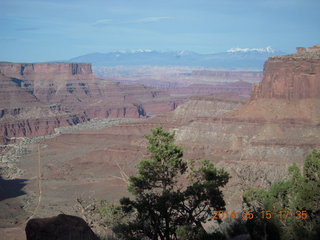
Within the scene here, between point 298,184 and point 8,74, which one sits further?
point 8,74

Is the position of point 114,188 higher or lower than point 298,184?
lower

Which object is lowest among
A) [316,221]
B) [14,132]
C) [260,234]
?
[14,132]

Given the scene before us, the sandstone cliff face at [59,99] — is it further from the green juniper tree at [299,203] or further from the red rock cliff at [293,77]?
the green juniper tree at [299,203]

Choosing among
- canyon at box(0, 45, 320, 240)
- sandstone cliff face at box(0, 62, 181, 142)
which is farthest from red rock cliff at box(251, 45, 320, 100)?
sandstone cliff face at box(0, 62, 181, 142)

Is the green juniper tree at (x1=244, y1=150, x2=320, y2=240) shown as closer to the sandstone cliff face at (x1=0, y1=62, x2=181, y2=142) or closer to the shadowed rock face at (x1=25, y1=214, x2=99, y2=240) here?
the shadowed rock face at (x1=25, y1=214, x2=99, y2=240)

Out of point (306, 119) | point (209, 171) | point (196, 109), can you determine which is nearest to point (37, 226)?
point (209, 171)

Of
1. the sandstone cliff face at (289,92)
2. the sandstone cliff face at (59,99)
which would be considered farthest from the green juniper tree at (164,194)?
the sandstone cliff face at (59,99)

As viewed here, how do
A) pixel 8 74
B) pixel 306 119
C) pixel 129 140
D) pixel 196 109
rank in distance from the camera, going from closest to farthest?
Answer: pixel 306 119
pixel 129 140
pixel 196 109
pixel 8 74

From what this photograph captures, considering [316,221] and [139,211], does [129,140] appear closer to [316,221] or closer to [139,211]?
[139,211]
